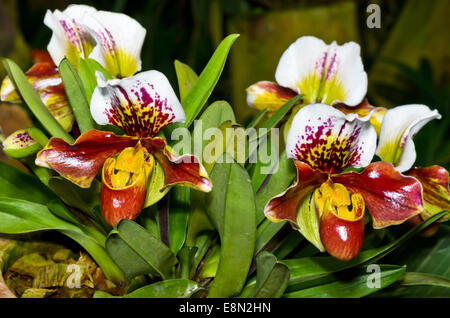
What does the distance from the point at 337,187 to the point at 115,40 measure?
34cm

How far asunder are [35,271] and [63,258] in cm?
5

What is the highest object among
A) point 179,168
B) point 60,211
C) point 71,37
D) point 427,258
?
point 71,37

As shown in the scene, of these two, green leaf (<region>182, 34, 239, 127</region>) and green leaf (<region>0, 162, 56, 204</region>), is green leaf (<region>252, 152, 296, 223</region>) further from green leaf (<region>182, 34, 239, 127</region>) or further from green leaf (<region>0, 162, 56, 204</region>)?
green leaf (<region>0, 162, 56, 204</region>)

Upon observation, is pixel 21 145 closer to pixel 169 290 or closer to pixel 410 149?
pixel 169 290

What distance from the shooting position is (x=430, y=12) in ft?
7.11

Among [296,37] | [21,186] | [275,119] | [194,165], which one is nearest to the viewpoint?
[194,165]

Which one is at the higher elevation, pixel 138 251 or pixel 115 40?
pixel 115 40

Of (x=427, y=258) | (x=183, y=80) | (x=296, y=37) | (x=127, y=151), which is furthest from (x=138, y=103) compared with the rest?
(x=296, y=37)

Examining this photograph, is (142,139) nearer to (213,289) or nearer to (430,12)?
(213,289)

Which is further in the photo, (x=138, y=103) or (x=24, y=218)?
(x=24, y=218)

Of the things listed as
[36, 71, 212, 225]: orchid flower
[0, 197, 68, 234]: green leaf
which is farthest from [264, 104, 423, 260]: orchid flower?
[0, 197, 68, 234]: green leaf

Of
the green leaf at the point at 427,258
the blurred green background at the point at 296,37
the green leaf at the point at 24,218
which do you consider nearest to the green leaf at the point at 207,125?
the green leaf at the point at 24,218

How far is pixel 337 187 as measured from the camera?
0.56 m
